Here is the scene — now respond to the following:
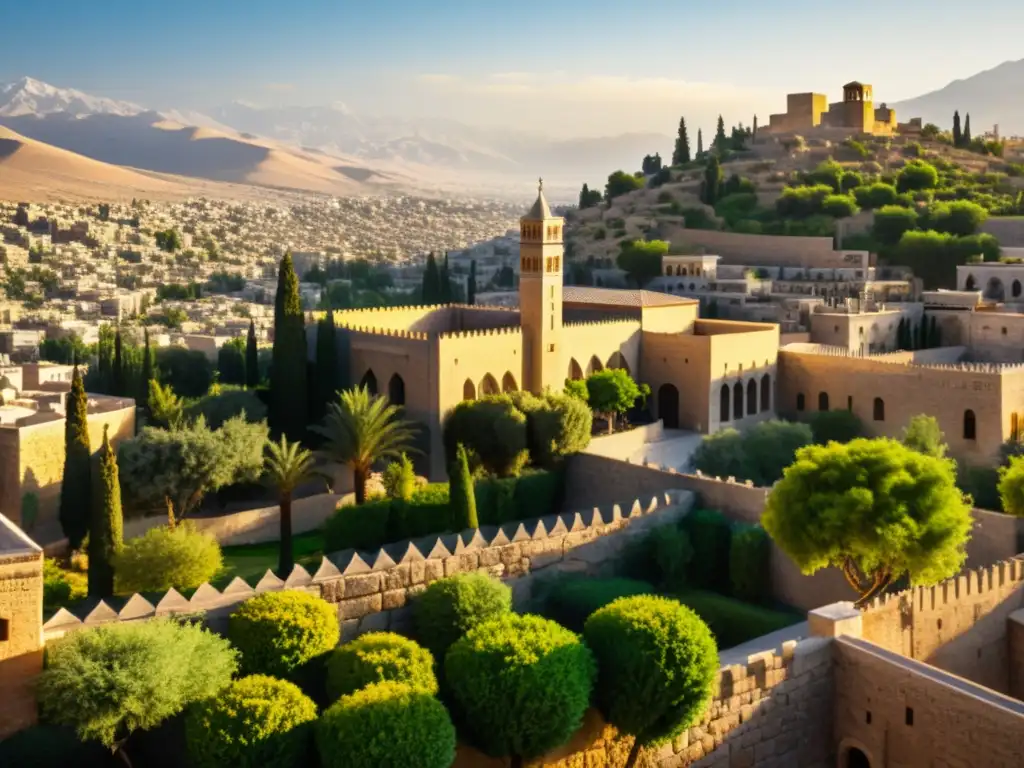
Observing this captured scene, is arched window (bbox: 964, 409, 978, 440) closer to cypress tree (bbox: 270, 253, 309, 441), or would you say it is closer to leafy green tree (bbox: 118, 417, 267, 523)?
cypress tree (bbox: 270, 253, 309, 441)

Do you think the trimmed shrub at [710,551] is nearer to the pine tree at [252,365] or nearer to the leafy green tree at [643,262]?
the pine tree at [252,365]

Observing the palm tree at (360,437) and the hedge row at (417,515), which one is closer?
the hedge row at (417,515)

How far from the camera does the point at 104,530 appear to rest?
1947 cm

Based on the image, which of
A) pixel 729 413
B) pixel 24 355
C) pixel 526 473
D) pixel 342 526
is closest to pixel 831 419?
pixel 729 413

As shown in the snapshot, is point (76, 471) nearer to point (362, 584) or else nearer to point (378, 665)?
point (362, 584)

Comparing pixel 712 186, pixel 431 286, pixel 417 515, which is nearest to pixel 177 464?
pixel 417 515

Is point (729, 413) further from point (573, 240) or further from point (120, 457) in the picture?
point (573, 240)

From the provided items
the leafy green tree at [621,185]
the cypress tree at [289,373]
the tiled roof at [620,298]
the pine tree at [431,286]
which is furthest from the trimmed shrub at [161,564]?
the leafy green tree at [621,185]

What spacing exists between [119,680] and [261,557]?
35.6 feet

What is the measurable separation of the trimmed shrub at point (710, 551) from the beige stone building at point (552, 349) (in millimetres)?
7976

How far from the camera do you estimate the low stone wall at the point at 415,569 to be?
14.9m

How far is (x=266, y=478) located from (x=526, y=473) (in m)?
5.86

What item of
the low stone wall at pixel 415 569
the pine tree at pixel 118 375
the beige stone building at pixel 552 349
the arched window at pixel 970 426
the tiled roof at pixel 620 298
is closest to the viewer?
the low stone wall at pixel 415 569

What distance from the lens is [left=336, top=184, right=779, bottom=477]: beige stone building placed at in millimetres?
29859
